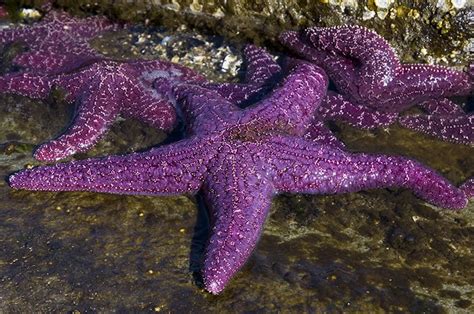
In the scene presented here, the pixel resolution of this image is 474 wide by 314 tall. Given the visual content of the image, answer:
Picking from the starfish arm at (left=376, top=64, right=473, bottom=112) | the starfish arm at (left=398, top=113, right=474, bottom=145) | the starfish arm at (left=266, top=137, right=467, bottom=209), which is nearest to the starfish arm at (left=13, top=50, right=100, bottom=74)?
the starfish arm at (left=266, top=137, right=467, bottom=209)

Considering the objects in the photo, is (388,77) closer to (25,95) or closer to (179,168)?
(179,168)

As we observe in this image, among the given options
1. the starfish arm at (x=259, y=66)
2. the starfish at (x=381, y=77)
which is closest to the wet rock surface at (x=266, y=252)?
the starfish at (x=381, y=77)

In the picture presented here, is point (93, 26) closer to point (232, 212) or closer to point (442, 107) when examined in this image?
point (232, 212)

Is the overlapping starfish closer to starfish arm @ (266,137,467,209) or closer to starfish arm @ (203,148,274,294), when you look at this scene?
starfish arm @ (203,148,274,294)

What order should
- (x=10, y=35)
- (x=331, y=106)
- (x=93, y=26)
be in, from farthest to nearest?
(x=93, y=26) → (x=10, y=35) → (x=331, y=106)

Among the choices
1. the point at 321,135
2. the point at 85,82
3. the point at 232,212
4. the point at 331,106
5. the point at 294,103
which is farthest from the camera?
the point at 85,82

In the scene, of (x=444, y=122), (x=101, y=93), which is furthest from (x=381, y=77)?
(x=101, y=93)

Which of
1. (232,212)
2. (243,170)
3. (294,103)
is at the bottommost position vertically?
(232,212)
